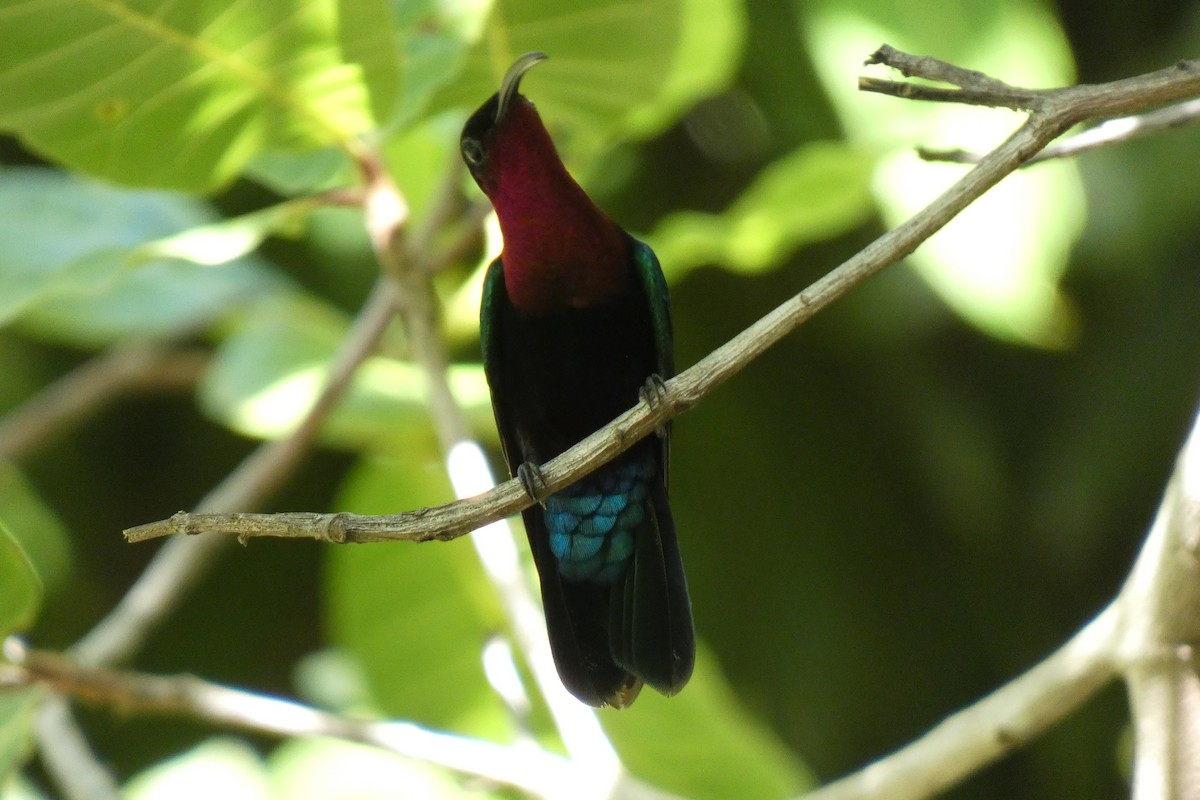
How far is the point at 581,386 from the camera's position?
233 centimetres

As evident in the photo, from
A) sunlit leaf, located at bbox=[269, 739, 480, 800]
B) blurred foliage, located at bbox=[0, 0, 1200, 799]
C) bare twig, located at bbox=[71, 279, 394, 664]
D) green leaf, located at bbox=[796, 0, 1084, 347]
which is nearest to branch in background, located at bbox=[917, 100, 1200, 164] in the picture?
green leaf, located at bbox=[796, 0, 1084, 347]

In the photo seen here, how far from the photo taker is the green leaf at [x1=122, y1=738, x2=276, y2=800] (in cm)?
329

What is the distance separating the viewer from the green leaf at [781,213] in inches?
105

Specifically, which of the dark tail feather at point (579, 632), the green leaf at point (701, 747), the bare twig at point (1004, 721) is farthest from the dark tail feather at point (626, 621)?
the green leaf at point (701, 747)

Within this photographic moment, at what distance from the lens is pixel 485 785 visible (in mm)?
2184

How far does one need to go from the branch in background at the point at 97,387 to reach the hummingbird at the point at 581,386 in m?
1.68

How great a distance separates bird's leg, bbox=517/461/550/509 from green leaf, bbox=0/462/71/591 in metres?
2.22

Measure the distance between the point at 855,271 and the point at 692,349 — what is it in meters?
2.29

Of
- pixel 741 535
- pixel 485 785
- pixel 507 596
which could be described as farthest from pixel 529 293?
pixel 741 535

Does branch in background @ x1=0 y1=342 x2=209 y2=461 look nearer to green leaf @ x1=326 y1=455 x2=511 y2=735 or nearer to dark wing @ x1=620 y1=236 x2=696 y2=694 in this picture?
green leaf @ x1=326 y1=455 x2=511 y2=735

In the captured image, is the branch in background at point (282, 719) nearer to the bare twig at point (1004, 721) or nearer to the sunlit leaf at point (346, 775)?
the bare twig at point (1004, 721)

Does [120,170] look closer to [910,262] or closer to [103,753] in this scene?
[910,262]

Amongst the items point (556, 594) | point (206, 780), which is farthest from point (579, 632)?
point (206, 780)

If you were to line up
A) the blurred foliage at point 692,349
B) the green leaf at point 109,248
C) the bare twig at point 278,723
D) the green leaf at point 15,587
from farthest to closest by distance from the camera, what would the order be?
1. the green leaf at point 109,248
2. the blurred foliage at point 692,349
3. the bare twig at point 278,723
4. the green leaf at point 15,587
